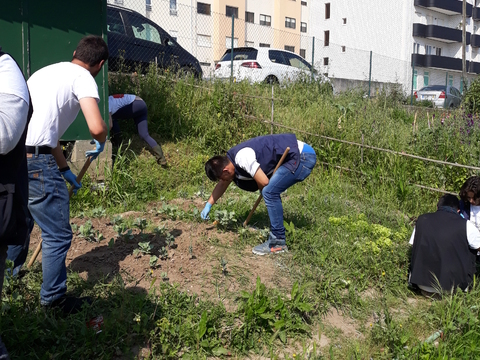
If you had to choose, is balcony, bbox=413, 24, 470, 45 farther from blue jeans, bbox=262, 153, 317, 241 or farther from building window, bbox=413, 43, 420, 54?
blue jeans, bbox=262, 153, 317, 241

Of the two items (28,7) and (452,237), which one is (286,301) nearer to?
(452,237)

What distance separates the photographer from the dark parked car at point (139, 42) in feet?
31.0

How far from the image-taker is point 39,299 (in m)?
3.36

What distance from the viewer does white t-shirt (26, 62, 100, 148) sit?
298cm

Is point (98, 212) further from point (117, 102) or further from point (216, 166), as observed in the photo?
point (117, 102)

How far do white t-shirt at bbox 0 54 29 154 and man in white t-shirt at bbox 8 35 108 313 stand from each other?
92cm

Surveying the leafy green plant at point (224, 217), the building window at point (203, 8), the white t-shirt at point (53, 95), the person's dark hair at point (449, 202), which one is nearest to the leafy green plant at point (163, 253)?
the leafy green plant at point (224, 217)

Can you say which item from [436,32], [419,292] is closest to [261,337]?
[419,292]

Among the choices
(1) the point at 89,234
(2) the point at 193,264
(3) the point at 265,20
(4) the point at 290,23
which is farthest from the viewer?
(4) the point at 290,23

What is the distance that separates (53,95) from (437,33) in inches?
1524


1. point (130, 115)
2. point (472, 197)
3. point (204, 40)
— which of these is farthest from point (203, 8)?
point (472, 197)

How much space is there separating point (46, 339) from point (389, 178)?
4800 millimetres

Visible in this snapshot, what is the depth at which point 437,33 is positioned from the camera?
1443 inches

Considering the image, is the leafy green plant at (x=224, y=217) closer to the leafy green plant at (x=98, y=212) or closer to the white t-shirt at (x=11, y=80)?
the leafy green plant at (x=98, y=212)
